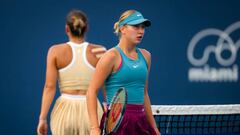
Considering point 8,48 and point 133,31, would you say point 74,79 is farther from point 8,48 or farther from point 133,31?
point 8,48

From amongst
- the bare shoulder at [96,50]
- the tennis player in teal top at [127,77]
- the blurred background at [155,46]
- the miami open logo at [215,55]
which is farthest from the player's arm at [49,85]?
the miami open logo at [215,55]

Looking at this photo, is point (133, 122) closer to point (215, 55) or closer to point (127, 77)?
point (127, 77)

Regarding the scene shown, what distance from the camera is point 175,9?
28.3ft

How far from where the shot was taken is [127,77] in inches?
167

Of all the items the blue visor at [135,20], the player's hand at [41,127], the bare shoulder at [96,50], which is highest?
the blue visor at [135,20]

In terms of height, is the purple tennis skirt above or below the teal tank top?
below

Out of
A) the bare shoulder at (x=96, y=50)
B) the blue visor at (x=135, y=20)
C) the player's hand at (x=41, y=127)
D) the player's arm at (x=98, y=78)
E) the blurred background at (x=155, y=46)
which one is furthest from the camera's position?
the blurred background at (x=155, y=46)

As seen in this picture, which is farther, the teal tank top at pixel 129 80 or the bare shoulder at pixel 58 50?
the bare shoulder at pixel 58 50

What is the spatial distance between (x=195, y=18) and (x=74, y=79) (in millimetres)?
4280

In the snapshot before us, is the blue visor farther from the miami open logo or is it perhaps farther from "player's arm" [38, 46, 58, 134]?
the miami open logo

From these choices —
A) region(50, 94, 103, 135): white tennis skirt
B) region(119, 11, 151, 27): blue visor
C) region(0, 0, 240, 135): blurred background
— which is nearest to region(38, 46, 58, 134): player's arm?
region(50, 94, 103, 135): white tennis skirt

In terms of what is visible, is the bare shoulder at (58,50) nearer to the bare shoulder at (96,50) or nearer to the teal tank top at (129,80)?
the bare shoulder at (96,50)

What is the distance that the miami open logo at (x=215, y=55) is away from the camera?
8.70 m

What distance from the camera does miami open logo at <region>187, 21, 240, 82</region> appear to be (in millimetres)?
8703
